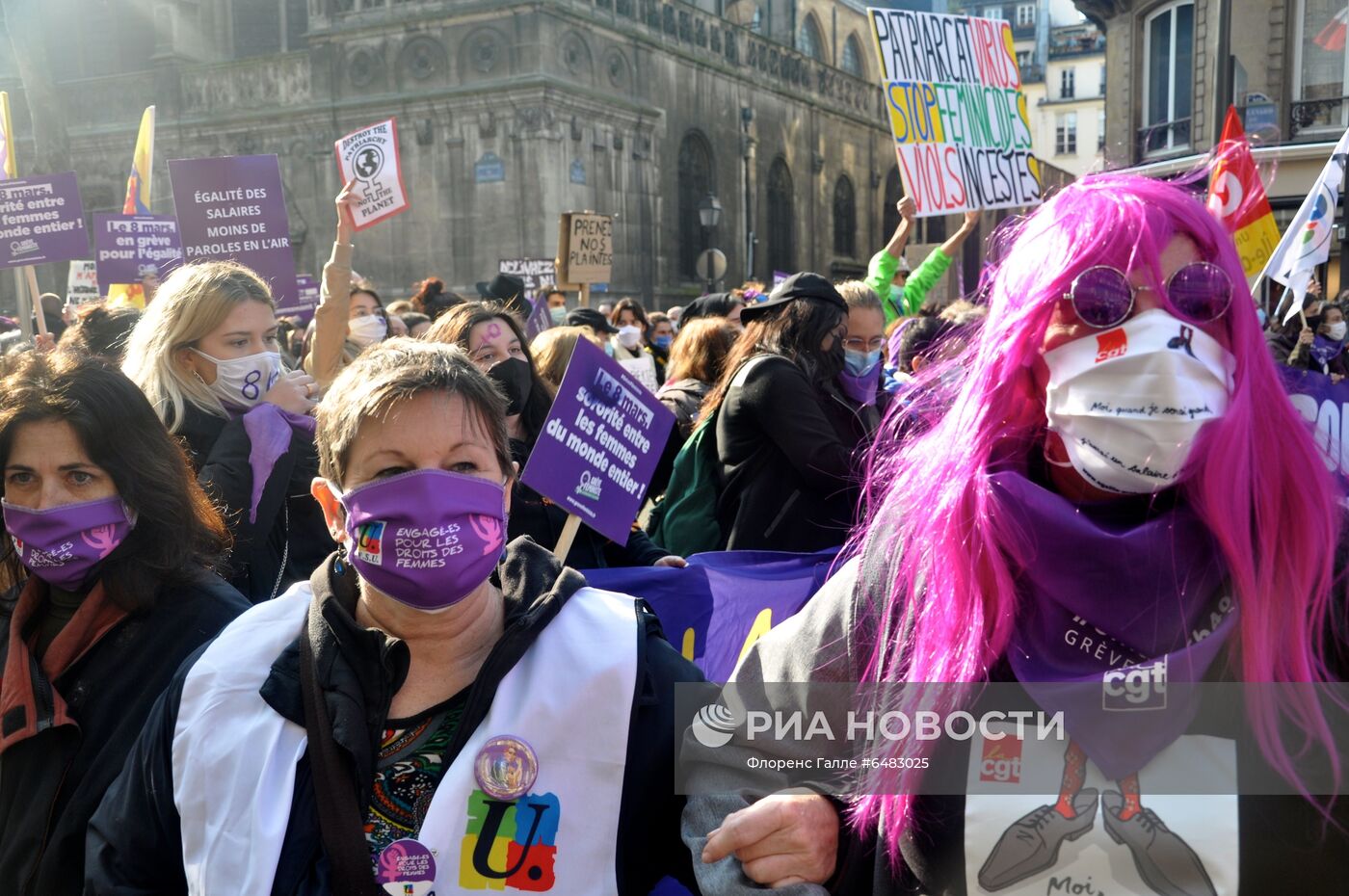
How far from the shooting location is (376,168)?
8.26 m

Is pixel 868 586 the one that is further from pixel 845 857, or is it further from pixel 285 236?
pixel 285 236

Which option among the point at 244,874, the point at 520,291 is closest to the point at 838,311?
the point at 244,874

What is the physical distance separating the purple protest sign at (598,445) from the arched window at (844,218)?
107 feet

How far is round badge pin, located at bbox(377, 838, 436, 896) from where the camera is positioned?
205 centimetres

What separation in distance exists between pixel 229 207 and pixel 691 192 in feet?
68.9

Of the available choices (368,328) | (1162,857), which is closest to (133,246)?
(368,328)

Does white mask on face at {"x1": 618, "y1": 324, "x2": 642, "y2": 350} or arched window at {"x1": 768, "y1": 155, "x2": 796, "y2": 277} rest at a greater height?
arched window at {"x1": 768, "y1": 155, "x2": 796, "y2": 277}

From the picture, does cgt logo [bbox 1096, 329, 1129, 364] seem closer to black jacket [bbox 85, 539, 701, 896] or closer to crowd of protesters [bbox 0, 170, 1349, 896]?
crowd of protesters [bbox 0, 170, 1349, 896]

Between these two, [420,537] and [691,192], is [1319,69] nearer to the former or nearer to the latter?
[691,192]

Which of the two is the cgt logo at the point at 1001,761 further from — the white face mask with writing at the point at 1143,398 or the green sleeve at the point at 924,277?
the green sleeve at the point at 924,277

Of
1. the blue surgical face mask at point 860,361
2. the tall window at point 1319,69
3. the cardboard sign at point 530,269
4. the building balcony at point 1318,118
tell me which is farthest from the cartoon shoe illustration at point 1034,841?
the tall window at point 1319,69

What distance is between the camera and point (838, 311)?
15.8ft

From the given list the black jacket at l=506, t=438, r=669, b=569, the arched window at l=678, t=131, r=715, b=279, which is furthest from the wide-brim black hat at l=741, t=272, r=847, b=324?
the arched window at l=678, t=131, r=715, b=279

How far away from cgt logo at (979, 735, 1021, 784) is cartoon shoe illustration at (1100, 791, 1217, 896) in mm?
153
